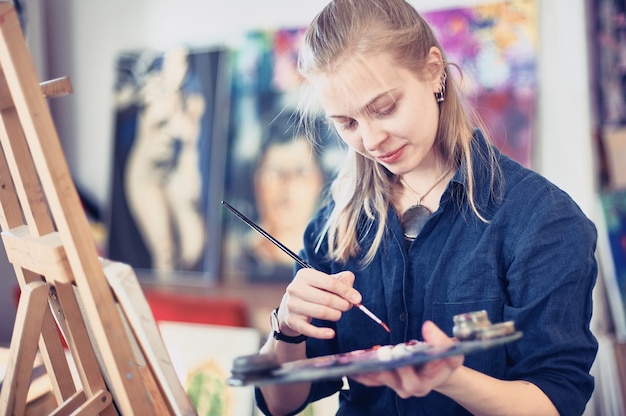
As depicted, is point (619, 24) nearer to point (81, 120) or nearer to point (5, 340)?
point (81, 120)

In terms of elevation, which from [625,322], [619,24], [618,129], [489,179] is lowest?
[625,322]

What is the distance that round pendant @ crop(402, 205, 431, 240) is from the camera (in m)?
1.13

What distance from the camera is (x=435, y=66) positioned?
3.46 ft

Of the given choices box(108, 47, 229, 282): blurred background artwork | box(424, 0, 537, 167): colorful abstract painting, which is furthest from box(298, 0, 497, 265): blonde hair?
box(108, 47, 229, 282): blurred background artwork

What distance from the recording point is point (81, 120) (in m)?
2.86

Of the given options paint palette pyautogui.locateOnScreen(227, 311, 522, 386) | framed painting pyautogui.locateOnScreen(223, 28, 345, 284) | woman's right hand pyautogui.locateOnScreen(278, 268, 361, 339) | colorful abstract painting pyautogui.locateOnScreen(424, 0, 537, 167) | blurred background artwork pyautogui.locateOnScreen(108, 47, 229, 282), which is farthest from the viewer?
blurred background artwork pyautogui.locateOnScreen(108, 47, 229, 282)

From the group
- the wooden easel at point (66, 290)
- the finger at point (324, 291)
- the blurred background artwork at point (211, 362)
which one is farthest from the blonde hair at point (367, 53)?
the blurred background artwork at point (211, 362)

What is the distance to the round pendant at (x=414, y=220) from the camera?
1.13 m

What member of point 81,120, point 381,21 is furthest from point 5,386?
point 81,120

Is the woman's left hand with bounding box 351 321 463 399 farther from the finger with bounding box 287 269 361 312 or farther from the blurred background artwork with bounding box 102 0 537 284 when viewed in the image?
the blurred background artwork with bounding box 102 0 537 284

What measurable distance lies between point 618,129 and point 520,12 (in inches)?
19.2

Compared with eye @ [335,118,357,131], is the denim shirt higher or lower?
lower

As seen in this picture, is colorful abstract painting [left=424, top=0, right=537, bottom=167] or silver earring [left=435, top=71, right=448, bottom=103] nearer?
silver earring [left=435, top=71, right=448, bottom=103]

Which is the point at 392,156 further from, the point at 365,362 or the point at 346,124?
A: the point at 365,362
